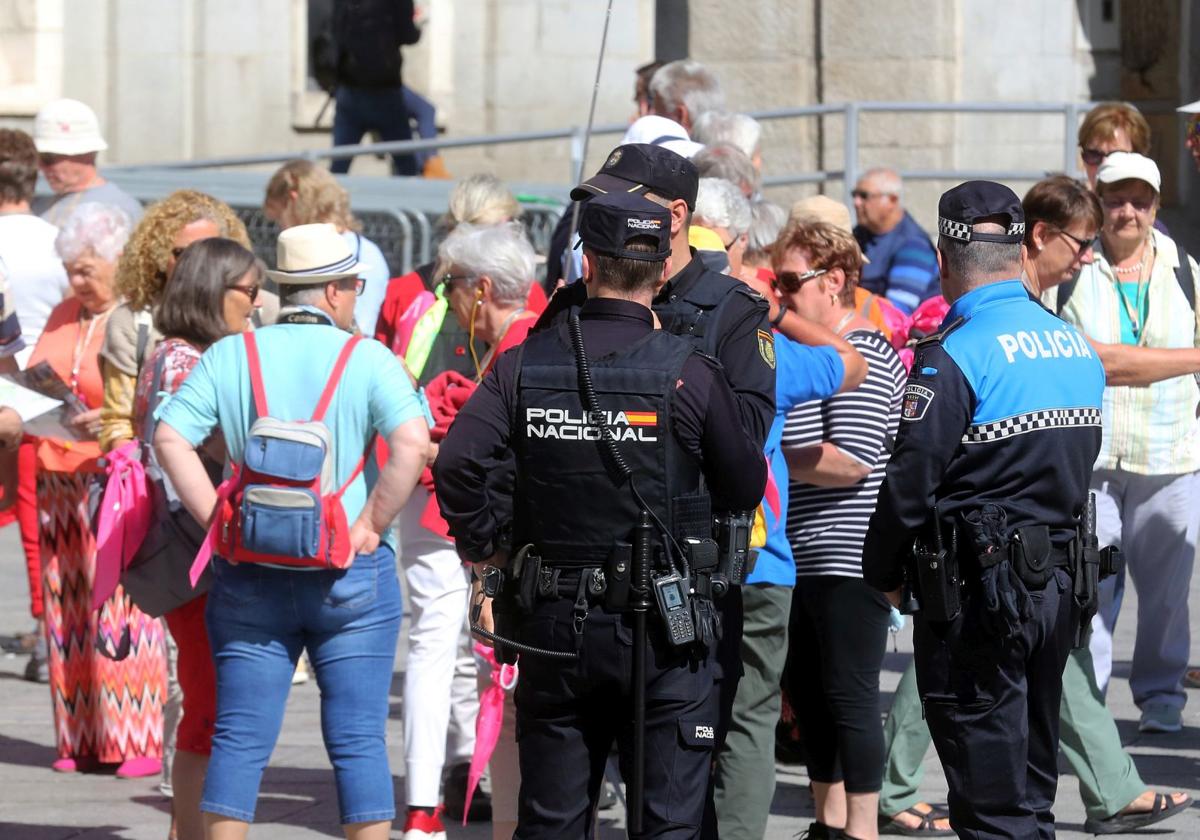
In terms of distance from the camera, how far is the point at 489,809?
6785mm

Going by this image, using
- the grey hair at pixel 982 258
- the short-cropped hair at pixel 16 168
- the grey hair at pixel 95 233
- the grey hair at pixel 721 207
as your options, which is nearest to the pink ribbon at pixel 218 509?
the grey hair at pixel 721 207

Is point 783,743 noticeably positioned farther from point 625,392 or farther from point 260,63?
point 260,63

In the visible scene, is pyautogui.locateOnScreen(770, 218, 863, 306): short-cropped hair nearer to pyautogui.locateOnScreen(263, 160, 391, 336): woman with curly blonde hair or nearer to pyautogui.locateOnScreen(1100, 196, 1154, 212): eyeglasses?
pyautogui.locateOnScreen(1100, 196, 1154, 212): eyeglasses

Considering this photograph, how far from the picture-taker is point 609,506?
4.59 metres

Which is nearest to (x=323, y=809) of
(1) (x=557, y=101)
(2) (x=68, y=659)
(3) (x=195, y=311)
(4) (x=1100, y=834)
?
(2) (x=68, y=659)

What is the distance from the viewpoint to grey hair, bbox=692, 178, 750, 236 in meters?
5.78

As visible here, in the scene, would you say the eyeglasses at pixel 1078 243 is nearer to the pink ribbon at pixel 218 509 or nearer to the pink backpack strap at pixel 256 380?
the pink backpack strap at pixel 256 380

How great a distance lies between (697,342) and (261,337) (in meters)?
1.22

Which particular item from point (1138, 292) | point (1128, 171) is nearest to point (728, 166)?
point (1128, 171)

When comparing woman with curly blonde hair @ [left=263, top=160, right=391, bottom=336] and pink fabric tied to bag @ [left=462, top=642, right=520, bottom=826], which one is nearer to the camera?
pink fabric tied to bag @ [left=462, top=642, right=520, bottom=826]

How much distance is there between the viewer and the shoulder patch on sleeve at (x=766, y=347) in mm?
4906

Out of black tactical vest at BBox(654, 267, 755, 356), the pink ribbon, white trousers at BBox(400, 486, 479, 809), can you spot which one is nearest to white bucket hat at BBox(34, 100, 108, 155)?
white trousers at BBox(400, 486, 479, 809)

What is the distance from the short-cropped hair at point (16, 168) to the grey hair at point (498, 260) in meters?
3.15

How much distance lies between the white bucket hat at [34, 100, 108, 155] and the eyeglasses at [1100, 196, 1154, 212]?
4.04m
